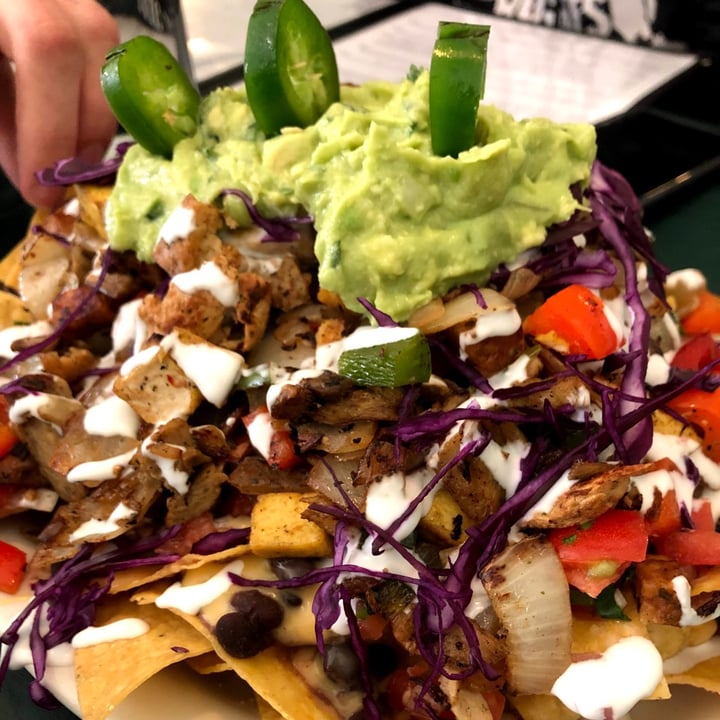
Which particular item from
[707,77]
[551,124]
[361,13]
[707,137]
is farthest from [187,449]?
[361,13]

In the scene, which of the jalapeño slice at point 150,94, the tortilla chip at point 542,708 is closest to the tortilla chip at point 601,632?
the tortilla chip at point 542,708

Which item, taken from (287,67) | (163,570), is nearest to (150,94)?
(287,67)

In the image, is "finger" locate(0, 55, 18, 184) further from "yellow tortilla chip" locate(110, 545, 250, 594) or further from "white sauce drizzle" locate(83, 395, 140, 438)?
"yellow tortilla chip" locate(110, 545, 250, 594)

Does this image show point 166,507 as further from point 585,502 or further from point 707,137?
point 707,137

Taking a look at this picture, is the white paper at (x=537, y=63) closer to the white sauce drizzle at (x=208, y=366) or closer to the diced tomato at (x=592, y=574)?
the white sauce drizzle at (x=208, y=366)

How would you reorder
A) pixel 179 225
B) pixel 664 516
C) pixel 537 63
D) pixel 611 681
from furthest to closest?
pixel 537 63
pixel 179 225
pixel 664 516
pixel 611 681

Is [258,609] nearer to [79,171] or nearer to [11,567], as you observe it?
[11,567]
